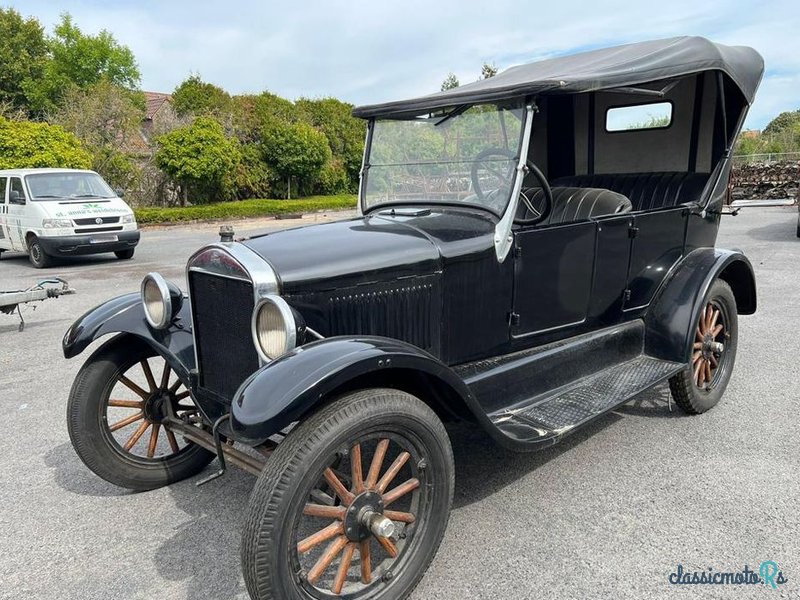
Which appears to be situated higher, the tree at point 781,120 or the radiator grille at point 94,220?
the tree at point 781,120

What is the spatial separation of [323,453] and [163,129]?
2169 centimetres

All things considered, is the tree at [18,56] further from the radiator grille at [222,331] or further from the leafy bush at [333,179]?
the radiator grille at [222,331]

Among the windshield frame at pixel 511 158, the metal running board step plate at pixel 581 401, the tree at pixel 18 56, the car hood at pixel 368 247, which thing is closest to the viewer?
the car hood at pixel 368 247

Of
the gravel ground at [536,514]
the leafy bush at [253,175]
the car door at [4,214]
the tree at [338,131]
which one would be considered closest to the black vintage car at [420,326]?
the gravel ground at [536,514]

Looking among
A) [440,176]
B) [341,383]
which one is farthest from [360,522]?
[440,176]

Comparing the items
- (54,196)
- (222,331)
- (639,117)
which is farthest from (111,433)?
(54,196)

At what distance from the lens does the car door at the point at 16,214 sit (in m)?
11.0

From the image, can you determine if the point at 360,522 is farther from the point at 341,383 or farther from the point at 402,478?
the point at 402,478

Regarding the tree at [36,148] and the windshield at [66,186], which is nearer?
the windshield at [66,186]

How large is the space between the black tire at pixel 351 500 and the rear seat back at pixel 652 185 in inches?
122

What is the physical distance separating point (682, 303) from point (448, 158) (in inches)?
67.8

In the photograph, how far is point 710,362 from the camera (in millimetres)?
4090

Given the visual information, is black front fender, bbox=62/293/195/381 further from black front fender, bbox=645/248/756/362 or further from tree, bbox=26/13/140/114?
tree, bbox=26/13/140/114

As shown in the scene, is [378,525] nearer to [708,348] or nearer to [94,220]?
[708,348]
